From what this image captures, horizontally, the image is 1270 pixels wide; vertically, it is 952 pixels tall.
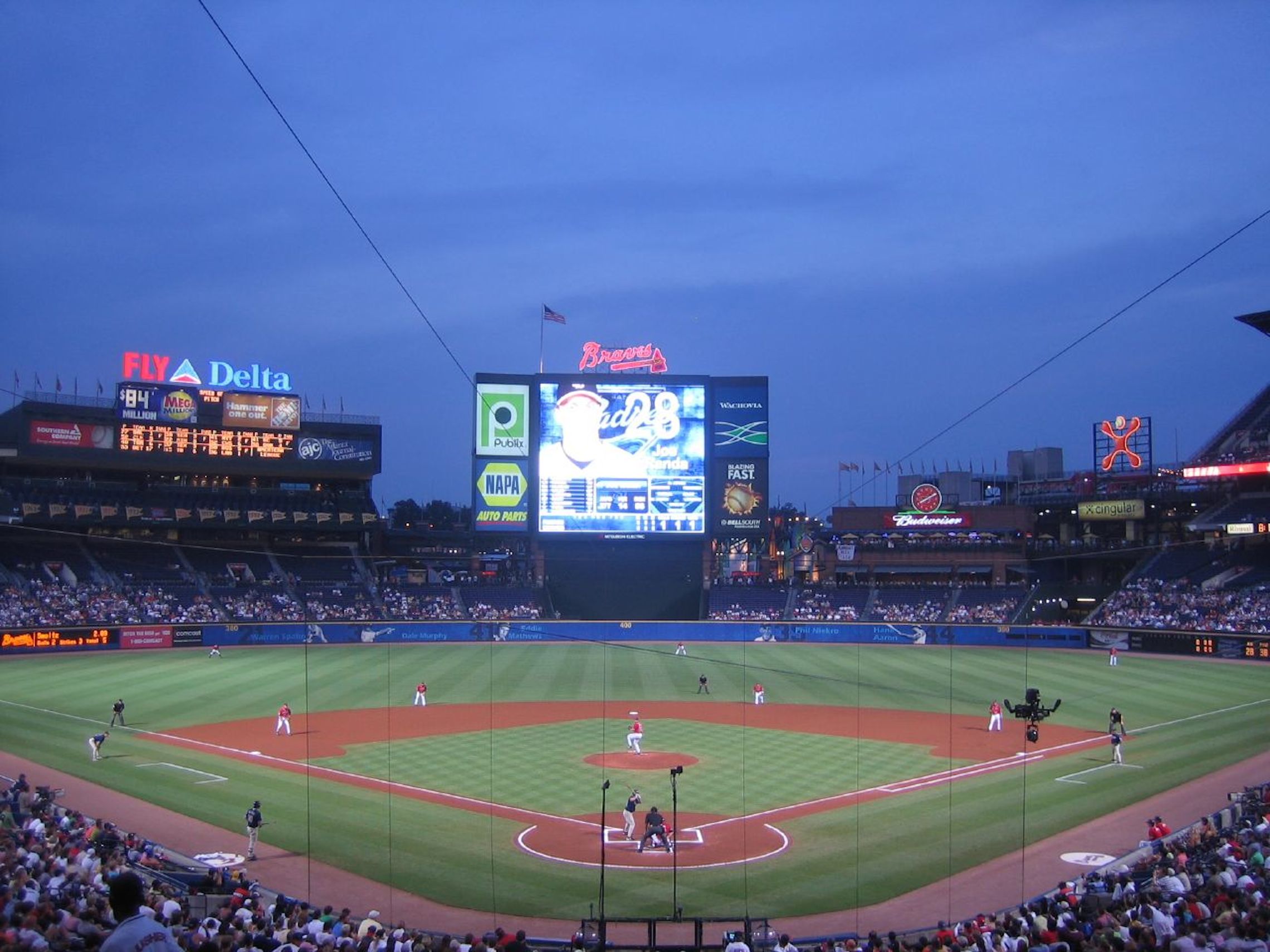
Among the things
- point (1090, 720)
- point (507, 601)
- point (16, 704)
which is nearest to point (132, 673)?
point (16, 704)

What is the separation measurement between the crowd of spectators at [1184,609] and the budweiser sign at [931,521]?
14.4 meters

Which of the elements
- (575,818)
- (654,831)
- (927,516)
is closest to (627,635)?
(927,516)

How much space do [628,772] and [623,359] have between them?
45905 millimetres

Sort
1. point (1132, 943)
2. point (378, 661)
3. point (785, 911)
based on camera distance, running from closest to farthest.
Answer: point (1132, 943), point (785, 911), point (378, 661)

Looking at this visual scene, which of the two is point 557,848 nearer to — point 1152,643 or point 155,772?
point 155,772

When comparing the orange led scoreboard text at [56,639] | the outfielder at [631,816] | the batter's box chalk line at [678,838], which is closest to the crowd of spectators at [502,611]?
the orange led scoreboard text at [56,639]

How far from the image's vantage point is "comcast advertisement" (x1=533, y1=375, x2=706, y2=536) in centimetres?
6675

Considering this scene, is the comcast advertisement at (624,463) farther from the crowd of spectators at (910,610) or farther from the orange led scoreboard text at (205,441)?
the orange led scoreboard text at (205,441)

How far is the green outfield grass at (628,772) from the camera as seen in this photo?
65.2ft

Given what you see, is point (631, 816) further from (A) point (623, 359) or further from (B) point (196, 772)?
(A) point (623, 359)

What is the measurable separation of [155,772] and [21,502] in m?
46.7

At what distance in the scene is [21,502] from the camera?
65.5 m

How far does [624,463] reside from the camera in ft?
221

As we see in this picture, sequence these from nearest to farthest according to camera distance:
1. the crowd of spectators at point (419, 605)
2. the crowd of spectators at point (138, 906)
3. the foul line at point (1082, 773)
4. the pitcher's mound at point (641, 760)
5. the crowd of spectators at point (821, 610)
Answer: the crowd of spectators at point (138, 906)
the foul line at point (1082, 773)
the pitcher's mound at point (641, 760)
the crowd of spectators at point (419, 605)
the crowd of spectators at point (821, 610)
